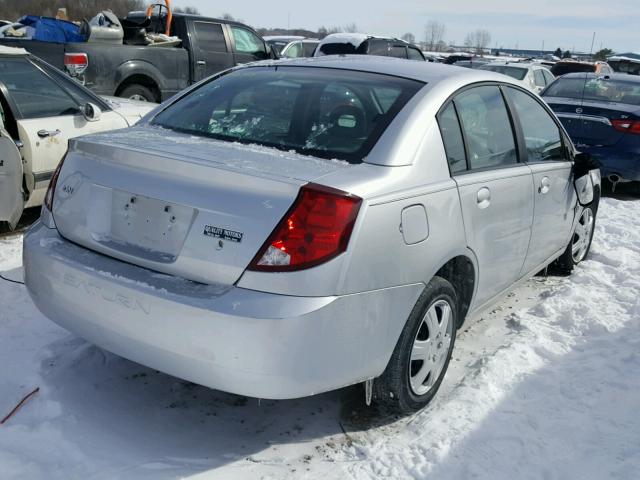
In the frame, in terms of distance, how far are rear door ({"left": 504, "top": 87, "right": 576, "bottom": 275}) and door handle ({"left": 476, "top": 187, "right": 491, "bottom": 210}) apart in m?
0.69

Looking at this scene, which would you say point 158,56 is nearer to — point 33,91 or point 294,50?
point 33,91

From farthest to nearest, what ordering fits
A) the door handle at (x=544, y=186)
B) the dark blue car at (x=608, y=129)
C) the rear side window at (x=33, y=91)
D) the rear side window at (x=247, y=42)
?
the rear side window at (x=247, y=42), the dark blue car at (x=608, y=129), the rear side window at (x=33, y=91), the door handle at (x=544, y=186)

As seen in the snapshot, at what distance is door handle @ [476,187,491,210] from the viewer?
3.40 metres

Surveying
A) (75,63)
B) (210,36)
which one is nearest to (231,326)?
(75,63)

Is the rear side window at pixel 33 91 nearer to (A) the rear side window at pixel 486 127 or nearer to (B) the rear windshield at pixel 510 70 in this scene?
(A) the rear side window at pixel 486 127

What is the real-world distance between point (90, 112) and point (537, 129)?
3490mm

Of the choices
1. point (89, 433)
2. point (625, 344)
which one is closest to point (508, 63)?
point (625, 344)

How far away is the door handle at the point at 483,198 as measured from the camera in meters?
3.40

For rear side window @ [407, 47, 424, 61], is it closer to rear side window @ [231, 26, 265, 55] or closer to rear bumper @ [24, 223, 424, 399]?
rear side window @ [231, 26, 265, 55]

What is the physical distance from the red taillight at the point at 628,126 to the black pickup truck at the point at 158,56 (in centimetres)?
632

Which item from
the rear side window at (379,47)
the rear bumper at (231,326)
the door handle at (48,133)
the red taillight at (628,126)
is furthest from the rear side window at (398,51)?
the rear bumper at (231,326)

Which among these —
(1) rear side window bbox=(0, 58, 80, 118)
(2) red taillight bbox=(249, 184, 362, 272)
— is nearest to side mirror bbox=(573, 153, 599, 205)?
(2) red taillight bbox=(249, 184, 362, 272)

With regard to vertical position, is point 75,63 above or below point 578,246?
above

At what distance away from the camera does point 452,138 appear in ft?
10.9
